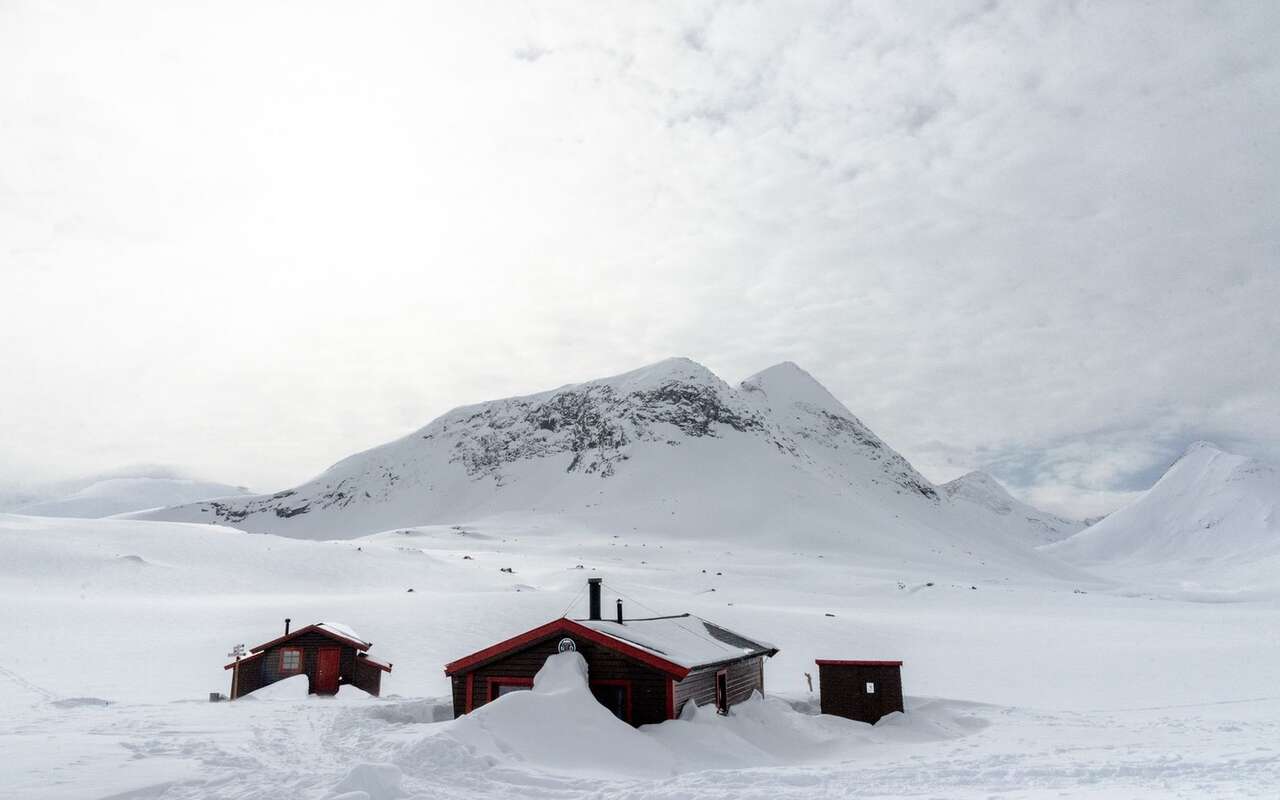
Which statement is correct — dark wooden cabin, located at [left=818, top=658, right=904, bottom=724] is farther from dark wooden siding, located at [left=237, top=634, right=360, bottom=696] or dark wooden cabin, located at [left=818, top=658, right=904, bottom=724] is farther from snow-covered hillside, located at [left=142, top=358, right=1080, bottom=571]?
snow-covered hillside, located at [left=142, top=358, right=1080, bottom=571]

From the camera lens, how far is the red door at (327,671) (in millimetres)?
27969

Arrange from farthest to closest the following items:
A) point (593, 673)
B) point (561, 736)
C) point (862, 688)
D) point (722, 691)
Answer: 1. point (862, 688)
2. point (722, 691)
3. point (593, 673)
4. point (561, 736)

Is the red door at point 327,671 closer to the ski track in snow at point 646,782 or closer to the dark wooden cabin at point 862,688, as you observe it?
the ski track in snow at point 646,782

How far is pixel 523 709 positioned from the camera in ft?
54.4

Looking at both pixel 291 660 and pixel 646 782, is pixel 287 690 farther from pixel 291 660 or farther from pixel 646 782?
pixel 646 782

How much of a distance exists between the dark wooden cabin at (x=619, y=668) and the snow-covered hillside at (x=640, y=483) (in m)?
82.3

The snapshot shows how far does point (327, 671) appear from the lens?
28234 millimetres

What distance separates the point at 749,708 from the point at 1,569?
50697mm

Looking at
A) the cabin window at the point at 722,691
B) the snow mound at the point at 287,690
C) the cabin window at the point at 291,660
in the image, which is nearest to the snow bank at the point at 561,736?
the cabin window at the point at 722,691

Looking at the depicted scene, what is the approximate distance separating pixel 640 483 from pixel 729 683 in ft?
389

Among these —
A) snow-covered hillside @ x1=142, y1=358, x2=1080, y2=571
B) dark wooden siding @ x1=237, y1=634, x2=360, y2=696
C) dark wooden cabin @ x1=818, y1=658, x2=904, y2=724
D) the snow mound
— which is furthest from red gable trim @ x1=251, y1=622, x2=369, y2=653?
snow-covered hillside @ x1=142, y1=358, x2=1080, y2=571

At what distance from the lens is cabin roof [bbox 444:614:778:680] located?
19.0 m

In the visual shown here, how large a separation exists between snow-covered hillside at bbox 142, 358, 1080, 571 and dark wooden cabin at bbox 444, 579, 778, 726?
8233 centimetres

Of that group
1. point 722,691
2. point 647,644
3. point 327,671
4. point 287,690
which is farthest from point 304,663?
point 722,691
